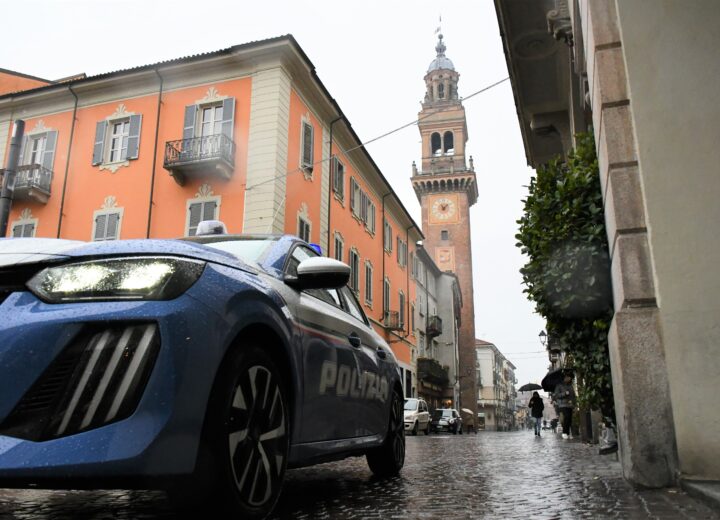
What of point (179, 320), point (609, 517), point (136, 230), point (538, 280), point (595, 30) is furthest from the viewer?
point (136, 230)

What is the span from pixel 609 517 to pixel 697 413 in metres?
1.09

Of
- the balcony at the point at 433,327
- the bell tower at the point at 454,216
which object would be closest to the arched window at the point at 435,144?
the bell tower at the point at 454,216

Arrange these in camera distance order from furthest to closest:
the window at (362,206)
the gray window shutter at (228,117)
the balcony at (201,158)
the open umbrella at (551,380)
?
the window at (362,206) → the gray window shutter at (228,117) → the balcony at (201,158) → the open umbrella at (551,380)

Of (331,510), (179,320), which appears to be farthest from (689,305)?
(179,320)

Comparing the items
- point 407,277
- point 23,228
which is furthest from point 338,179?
point 407,277

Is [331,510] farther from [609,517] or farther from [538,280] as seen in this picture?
[538,280]

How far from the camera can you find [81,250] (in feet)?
8.20

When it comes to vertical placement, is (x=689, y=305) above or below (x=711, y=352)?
above

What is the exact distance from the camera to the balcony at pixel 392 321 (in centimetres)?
3188

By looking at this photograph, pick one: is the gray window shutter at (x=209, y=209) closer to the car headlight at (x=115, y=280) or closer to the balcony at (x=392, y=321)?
the balcony at (x=392, y=321)

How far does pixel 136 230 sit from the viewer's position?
20062mm

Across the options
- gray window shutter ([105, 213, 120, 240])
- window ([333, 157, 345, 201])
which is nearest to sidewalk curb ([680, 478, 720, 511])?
gray window shutter ([105, 213, 120, 240])

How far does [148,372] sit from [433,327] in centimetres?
4167

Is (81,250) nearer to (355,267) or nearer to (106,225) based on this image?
(106,225)
